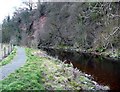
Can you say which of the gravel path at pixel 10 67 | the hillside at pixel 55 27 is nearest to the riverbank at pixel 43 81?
the gravel path at pixel 10 67

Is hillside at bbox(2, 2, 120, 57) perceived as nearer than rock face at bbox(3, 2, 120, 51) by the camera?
Yes

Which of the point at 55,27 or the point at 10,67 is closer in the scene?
the point at 10,67

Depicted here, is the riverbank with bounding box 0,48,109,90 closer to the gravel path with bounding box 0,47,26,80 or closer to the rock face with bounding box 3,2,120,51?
the gravel path with bounding box 0,47,26,80

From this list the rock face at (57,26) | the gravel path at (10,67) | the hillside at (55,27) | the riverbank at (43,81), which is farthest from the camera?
the rock face at (57,26)

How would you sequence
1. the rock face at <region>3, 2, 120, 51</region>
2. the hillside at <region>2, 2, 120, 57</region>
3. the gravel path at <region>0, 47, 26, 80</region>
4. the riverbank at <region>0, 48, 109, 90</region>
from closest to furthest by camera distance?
the riverbank at <region>0, 48, 109, 90</region>
the gravel path at <region>0, 47, 26, 80</region>
the hillside at <region>2, 2, 120, 57</region>
the rock face at <region>3, 2, 120, 51</region>

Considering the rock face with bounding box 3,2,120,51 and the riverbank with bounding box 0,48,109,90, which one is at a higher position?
the rock face with bounding box 3,2,120,51

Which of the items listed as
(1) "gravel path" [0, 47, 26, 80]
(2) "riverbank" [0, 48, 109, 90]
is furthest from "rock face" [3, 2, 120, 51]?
(2) "riverbank" [0, 48, 109, 90]

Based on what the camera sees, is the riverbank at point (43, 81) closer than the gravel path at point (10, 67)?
Yes

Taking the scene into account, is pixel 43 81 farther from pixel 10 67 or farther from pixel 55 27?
pixel 55 27

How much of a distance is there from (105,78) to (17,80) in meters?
10.3

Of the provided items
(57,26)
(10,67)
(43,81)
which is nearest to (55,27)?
(57,26)

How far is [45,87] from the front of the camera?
52.3 ft

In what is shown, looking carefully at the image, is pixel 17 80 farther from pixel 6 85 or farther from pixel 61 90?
pixel 61 90

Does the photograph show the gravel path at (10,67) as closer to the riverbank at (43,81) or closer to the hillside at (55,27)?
the riverbank at (43,81)
